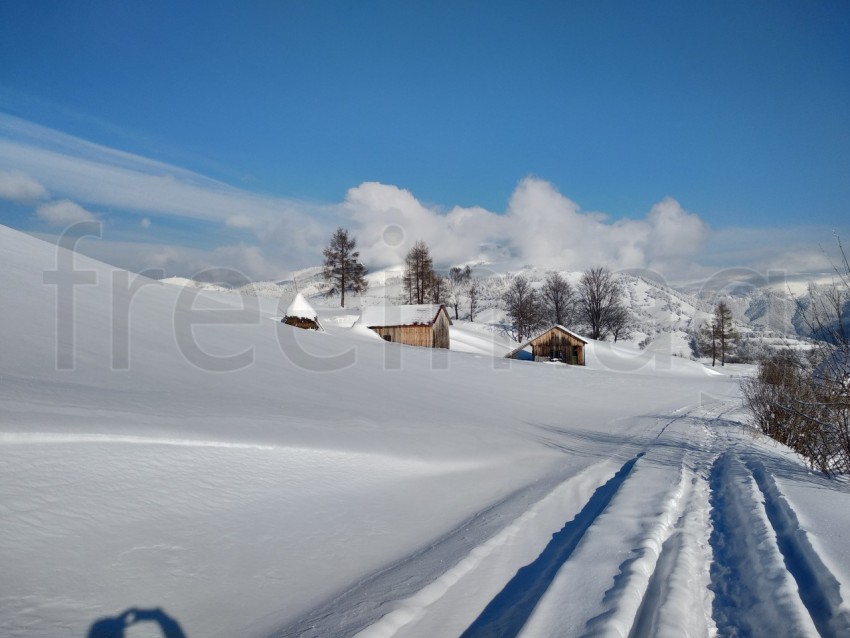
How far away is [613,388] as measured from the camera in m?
26.8

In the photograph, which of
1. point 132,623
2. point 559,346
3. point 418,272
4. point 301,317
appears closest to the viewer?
point 132,623

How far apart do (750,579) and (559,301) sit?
191 ft

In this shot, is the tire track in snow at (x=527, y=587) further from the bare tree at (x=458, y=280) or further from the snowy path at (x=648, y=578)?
the bare tree at (x=458, y=280)

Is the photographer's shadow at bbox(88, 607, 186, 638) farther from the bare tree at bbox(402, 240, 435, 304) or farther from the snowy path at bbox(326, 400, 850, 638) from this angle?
the bare tree at bbox(402, 240, 435, 304)

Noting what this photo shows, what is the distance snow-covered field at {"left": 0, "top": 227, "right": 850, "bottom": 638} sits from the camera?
133 inches

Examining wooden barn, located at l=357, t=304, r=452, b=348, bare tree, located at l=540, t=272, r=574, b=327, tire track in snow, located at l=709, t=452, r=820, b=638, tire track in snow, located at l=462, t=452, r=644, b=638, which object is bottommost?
tire track in snow, located at l=462, t=452, r=644, b=638

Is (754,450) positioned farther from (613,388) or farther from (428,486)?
(613,388)

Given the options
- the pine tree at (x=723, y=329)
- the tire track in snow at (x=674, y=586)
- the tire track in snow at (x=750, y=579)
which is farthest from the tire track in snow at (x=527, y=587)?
the pine tree at (x=723, y=329)

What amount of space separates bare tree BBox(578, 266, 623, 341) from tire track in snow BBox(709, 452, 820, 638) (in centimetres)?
5209

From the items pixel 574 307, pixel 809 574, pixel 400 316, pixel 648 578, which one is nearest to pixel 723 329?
pixel 574 307

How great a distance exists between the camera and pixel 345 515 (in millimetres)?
5609

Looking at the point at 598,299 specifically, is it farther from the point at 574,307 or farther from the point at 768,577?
the point at 768,577

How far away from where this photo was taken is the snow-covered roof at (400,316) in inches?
1484

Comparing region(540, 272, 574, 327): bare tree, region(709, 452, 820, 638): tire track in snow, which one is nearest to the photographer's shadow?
region(709, 452, 820, 638): tire track in snow
